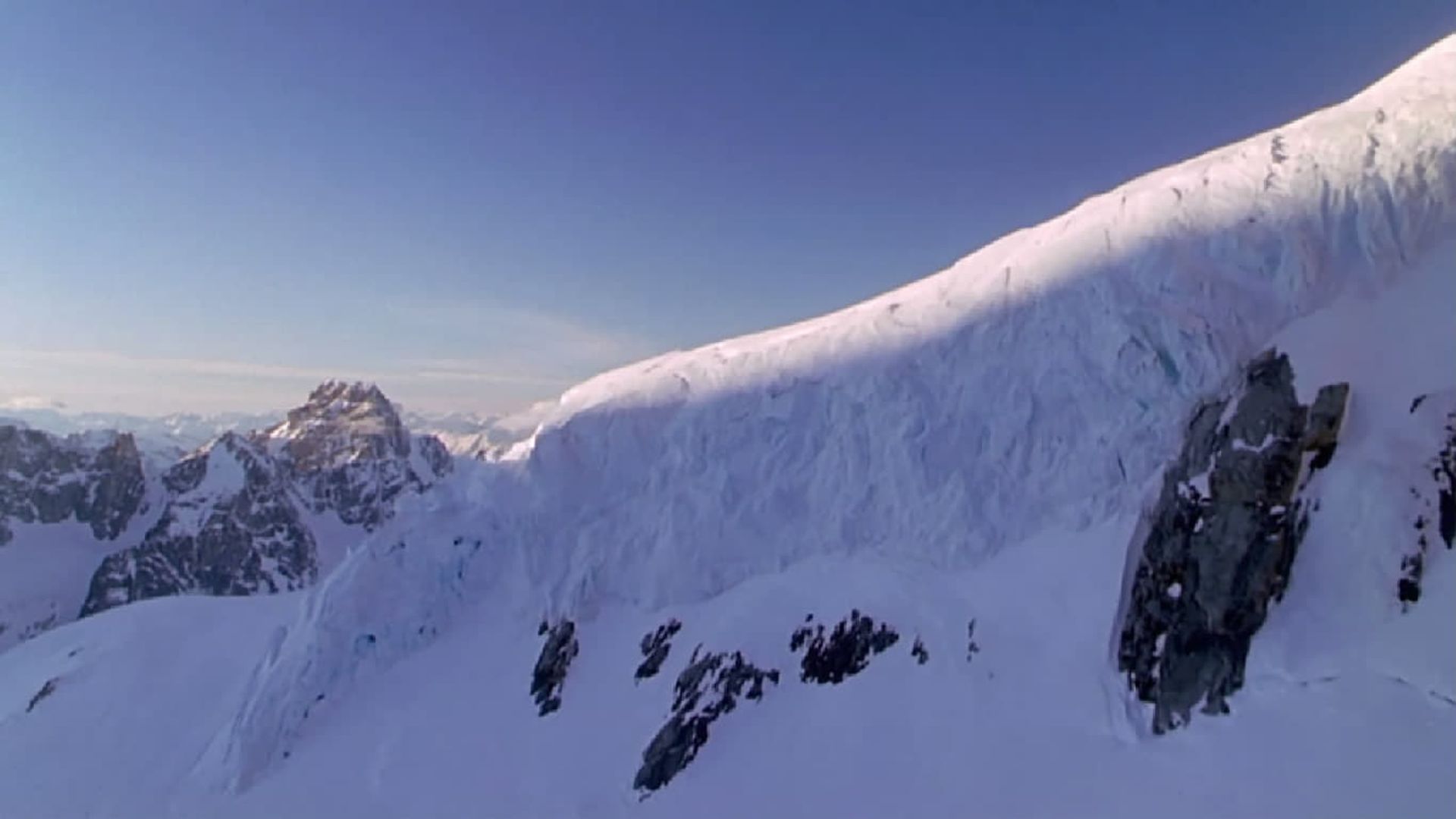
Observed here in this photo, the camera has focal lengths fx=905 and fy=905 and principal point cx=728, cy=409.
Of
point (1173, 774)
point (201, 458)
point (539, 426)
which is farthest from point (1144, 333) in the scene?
point (201, 458)

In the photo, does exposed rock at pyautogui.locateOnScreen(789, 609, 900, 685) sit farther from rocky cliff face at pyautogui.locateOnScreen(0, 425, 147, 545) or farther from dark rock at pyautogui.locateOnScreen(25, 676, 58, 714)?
rocky cliff face at pyautogui.locateOnScreen(0, 425, 147, 545)

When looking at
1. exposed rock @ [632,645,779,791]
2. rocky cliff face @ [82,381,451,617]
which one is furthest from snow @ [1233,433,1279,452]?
rocky cliff face @ [82,381,451,617]

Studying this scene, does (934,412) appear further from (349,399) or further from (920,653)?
(349,399)

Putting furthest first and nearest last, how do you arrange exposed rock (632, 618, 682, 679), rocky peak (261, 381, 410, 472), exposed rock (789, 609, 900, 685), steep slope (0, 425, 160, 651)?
rocky peak (261, 381, 410, 472) → steep slope (0, 425, 160, 651) → exposed rock (632, 618, 682, 679) → exposed rock (789, 609, 900, 685)

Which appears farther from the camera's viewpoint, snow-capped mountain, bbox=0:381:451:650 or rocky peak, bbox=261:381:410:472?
rocky peak, bbox=261:381:410:472

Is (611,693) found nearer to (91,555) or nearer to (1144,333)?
(1144,333)

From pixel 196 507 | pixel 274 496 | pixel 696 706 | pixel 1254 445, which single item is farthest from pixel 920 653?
pixel 196 507

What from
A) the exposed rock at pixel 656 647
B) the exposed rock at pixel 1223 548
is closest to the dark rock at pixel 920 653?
the exposed rock at pixel 1223 548
